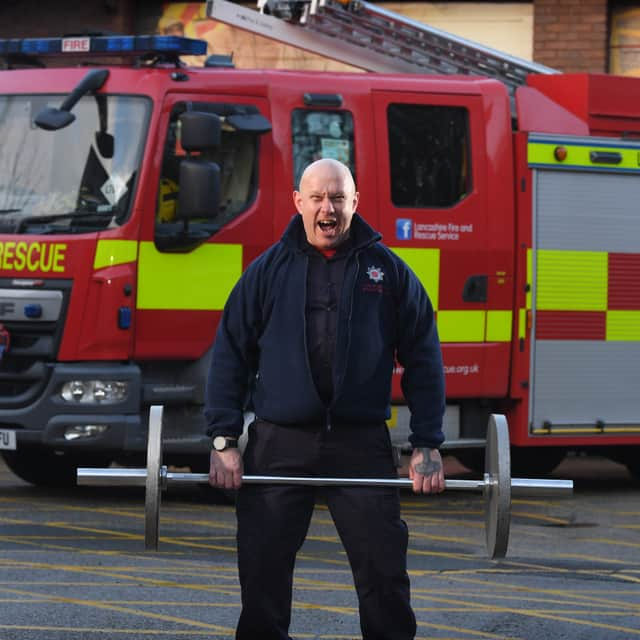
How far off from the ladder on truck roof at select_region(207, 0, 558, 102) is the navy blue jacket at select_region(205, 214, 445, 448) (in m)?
6.09

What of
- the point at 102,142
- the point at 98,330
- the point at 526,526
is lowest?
the point at 526,526

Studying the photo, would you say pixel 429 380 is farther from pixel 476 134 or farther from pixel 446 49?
pixel 446 49

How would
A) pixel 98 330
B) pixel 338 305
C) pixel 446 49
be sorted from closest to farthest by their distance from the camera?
1. pixel 338 305
2. pixel 98 330
3. pixel 446 49

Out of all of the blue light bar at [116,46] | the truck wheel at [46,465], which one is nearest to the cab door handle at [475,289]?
the blue light bar at [116,46]

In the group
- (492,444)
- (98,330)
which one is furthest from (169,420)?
(492,444)

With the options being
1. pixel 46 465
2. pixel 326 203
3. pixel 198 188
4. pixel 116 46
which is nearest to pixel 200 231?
pixel 198 188

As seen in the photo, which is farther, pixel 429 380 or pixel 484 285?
pixel 484 285

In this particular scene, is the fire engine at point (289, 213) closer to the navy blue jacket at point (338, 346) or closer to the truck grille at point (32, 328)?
the truck grille at point (32, 328)

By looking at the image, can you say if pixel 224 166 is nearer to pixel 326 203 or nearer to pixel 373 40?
pixel 373 40

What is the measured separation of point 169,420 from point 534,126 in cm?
296

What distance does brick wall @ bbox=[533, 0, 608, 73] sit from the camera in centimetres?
1617

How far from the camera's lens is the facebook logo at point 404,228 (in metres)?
10.3

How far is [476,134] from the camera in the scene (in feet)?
34.7

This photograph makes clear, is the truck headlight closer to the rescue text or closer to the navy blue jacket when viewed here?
the rescue text
